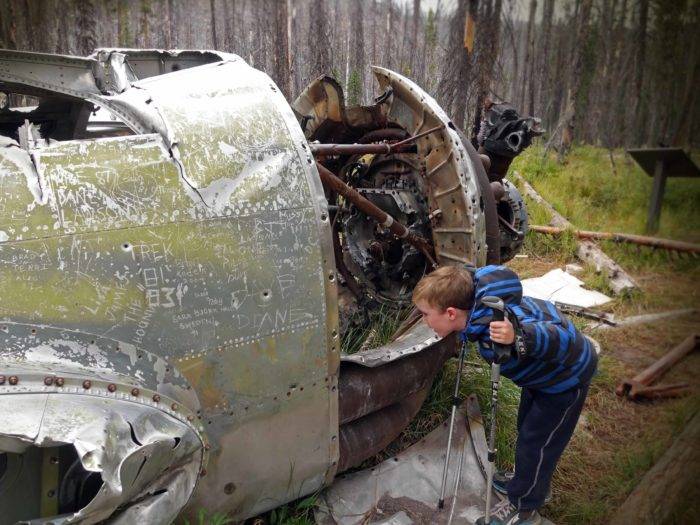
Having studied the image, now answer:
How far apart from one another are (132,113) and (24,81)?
79 cm

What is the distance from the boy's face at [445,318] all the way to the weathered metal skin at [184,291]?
17.0 inches

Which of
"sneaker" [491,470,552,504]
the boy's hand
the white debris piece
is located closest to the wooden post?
the boy's hand

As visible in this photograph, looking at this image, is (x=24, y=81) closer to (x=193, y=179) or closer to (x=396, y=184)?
(x=193, y=179)

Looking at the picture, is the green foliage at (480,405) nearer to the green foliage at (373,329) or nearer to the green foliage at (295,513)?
the green foliage at (373,329)

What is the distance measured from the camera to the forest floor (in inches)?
28.4

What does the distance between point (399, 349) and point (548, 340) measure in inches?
31.7

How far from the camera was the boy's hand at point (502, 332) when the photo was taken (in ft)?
7.07

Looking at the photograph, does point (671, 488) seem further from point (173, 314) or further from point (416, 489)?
point (416, 489)

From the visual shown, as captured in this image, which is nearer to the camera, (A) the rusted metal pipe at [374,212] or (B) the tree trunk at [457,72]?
(A) the rusted metal pipe at [374,212]

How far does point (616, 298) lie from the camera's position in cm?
555

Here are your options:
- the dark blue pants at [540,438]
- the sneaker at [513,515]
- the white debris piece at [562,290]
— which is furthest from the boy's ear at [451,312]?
the white debris piece at [562,290]

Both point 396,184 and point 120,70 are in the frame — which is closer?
point 120,70

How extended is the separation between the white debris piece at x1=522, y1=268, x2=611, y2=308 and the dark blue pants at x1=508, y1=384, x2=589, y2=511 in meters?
3.22

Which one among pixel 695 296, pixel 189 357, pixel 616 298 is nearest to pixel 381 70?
pixel 189 357
